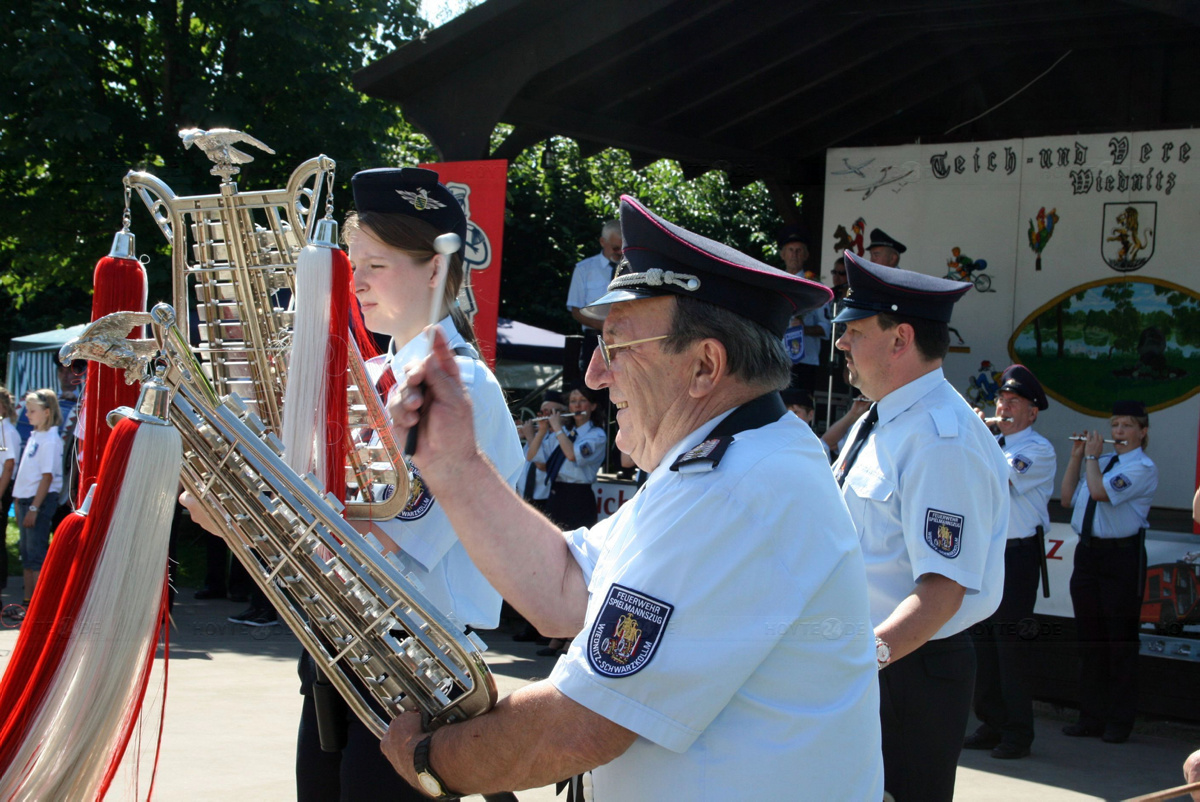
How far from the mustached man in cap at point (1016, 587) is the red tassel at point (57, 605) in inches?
217

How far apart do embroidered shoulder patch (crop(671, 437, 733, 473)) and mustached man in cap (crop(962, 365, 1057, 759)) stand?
5139mm

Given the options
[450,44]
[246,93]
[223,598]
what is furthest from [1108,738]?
[246,93]

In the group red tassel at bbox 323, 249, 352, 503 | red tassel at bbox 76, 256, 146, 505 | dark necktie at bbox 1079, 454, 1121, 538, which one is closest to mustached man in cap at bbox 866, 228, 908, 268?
dark necktie at bbox 1079, 454, 1121, 538

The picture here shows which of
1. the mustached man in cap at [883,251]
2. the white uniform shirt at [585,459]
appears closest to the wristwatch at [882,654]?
the mustached man in cap at [883,251]

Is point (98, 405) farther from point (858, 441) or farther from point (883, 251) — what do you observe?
point (883, 251)

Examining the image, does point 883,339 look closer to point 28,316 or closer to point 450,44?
point 450,44

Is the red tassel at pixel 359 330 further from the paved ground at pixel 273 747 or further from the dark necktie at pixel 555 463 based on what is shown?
the dark necktie at pixel 555 463

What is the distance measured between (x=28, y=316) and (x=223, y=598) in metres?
20.8

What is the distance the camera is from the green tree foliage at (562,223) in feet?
70.9

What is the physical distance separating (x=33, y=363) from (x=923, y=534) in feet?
51.2

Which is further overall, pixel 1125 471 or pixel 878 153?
pixel 878 153

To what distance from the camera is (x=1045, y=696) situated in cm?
736

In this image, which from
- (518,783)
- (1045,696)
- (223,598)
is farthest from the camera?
(223,598)

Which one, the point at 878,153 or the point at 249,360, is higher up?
the point at 878,153
